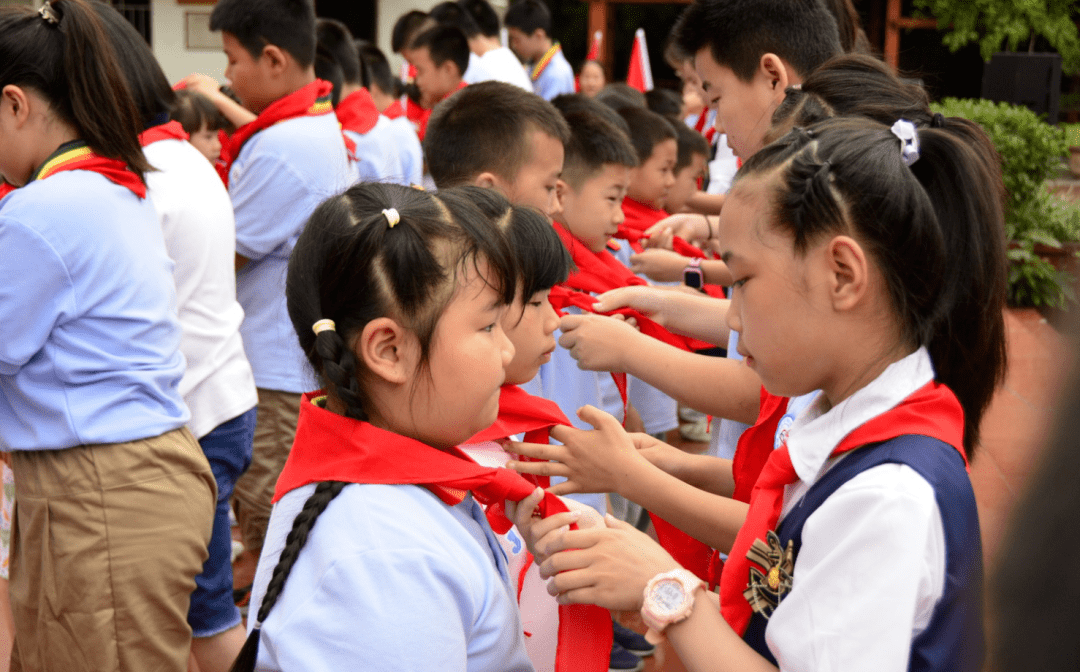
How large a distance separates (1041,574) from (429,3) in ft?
44.3

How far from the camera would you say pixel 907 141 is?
4.06 ft

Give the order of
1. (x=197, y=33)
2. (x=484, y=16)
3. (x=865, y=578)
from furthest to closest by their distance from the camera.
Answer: (x=197, y=33) → (x=484, y=16) → (x=865, y=578)

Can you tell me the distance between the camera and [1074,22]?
534 inches

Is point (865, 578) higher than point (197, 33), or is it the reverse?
point (197, 33)

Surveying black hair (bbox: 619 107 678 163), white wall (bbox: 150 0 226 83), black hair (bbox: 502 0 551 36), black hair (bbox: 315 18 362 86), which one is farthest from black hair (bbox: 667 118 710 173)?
white wall (bbox: 150 0 226 83)

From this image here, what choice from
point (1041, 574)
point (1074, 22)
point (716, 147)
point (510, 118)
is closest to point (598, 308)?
point (510, 118)

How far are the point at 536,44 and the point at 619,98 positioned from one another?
415cm

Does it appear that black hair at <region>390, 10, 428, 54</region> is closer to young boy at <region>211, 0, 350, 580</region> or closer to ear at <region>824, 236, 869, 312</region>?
young boy at <region>211, 0, 350, 580</region>

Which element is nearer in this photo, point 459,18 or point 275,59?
point 275,59

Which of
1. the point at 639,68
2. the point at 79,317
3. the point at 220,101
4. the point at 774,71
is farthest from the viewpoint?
the point at 639,68

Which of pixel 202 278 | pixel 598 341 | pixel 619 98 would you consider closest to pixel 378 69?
pixel 619 98

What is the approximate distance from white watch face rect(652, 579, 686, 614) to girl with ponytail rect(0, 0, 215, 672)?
1309 mm

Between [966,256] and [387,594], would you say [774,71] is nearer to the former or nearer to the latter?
[966,256]

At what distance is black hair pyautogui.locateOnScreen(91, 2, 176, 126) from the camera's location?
220 centimetres
